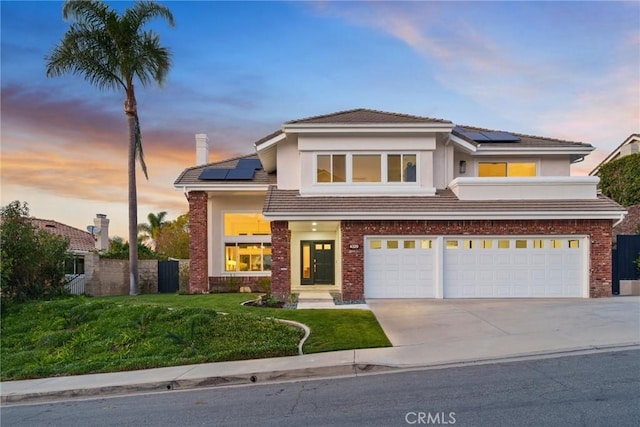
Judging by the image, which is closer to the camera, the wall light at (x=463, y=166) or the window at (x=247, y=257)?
the wall light at (x=463, y=166)

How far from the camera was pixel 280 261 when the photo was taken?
15.0m

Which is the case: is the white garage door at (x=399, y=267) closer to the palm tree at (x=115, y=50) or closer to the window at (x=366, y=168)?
the window at (x=366, y=168)

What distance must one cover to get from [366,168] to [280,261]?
5071 millimetres

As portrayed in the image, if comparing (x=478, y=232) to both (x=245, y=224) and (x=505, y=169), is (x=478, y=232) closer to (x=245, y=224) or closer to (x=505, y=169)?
(x=505, y=169)

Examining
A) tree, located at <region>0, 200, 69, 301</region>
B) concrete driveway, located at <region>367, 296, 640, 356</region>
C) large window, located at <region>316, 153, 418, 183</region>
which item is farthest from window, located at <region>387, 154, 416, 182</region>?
tree, located at <region>0, 200, 69, 301</region>

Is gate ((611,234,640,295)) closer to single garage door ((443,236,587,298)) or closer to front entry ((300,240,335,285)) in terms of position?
single garage door ((443,236,587,298))

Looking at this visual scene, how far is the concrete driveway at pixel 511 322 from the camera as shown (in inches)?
347

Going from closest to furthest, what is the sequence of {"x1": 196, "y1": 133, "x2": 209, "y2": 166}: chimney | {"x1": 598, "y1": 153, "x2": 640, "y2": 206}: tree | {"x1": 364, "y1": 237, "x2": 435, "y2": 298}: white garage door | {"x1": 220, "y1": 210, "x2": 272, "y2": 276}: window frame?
{"x1": 364, "y1": 237, "x2": 435, "y2": 298}: white garage door → {"x1": 220, "y1": 210, "x2": 272, "y2": 276}: window frame → {"x1": 196, "y1": 133, "x2": 209, "y2": 166}: chimney → {"x1": 598, "y1": 153, "x2": 640, "y2": 206}: tree

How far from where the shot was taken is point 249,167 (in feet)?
65.4

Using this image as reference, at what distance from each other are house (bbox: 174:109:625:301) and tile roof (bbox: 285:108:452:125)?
0.28 feet

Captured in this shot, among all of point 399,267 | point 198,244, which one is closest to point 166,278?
point 198,244

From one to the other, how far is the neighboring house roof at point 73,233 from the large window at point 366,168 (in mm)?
18016

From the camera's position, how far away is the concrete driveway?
882 centimetres

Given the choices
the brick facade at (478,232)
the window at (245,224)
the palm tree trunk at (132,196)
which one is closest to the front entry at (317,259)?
the window at (245,224)
